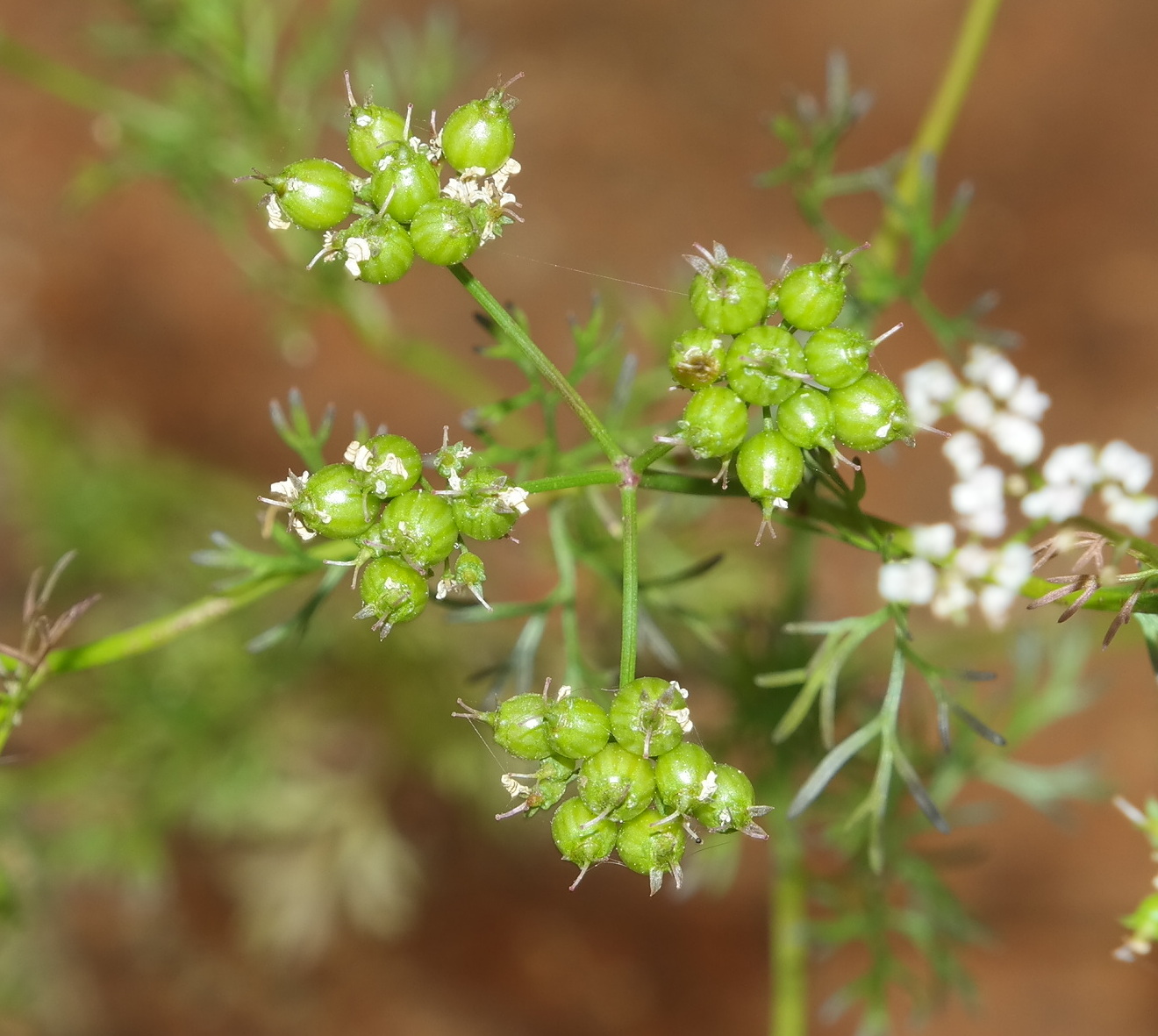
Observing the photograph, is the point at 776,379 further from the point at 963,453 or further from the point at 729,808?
the point at 963,453

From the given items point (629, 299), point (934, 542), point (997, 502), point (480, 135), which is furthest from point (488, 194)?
point (629, 299)

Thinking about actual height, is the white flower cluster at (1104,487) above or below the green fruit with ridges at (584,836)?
above

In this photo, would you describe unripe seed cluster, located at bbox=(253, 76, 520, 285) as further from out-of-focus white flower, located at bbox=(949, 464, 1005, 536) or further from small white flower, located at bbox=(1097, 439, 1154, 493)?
small white flower, located at bbox=(1097, 439, 1154, 493)

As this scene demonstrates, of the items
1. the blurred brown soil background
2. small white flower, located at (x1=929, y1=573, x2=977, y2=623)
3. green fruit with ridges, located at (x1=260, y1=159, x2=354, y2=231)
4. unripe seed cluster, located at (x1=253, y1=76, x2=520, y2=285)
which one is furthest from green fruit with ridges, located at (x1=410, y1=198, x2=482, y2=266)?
the blurred brown soil background

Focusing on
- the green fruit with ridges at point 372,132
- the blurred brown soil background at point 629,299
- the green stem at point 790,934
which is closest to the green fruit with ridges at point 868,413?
the green fruit with ridges at point 372,132

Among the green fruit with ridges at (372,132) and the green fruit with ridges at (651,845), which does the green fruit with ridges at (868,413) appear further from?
the green fruit with ridges at (372,132)

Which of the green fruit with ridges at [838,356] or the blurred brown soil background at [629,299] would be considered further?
the blurred brown soil background at [629,299]

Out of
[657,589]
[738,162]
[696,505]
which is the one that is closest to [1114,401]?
[738,162]
